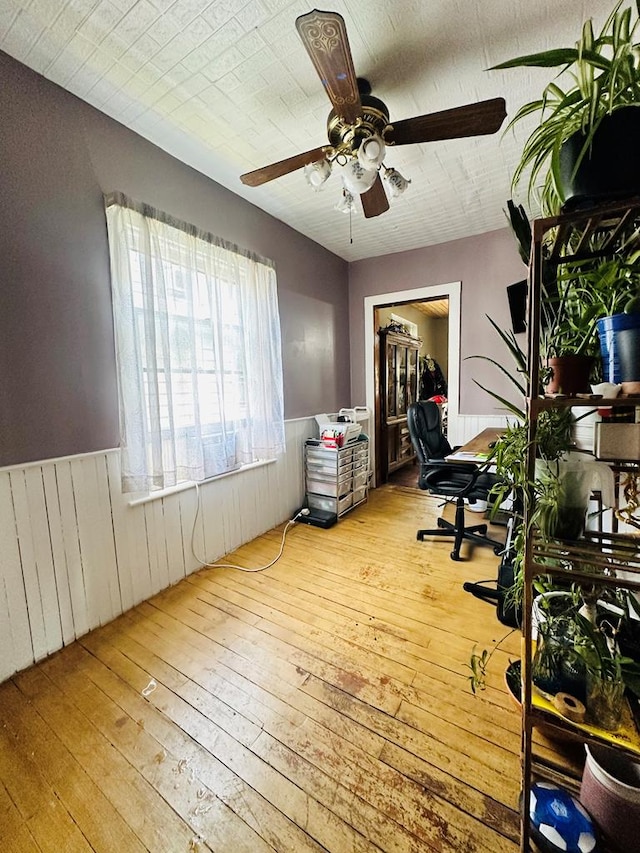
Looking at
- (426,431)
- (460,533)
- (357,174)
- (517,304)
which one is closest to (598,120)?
(357,174)

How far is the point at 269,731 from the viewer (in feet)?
4.13

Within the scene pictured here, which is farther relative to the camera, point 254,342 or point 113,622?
point 254,342

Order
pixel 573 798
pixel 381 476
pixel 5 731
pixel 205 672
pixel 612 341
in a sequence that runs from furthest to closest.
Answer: pixel 381 476
pixel 205 672
pixel 5 731
pixel 573 798
pixel 612 341

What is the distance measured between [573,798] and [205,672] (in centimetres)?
134

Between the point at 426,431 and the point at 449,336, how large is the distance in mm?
Answer: 1334

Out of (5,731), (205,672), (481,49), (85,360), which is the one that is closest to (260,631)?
(205,672)

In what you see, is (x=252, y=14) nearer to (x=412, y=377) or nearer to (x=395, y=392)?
(x=395, y=392)

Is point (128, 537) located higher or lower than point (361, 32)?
lower

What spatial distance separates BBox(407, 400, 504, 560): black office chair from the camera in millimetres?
2396

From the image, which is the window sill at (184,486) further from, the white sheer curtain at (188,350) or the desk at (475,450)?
the desk at (475,450)

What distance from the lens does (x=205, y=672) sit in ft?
5.01

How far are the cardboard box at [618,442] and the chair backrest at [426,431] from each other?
1.69 m

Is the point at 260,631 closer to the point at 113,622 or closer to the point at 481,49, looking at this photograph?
the point at 113,622

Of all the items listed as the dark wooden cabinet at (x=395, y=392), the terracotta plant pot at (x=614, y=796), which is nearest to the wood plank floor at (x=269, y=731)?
the terracotta plant pot at (x=614, y=796)
